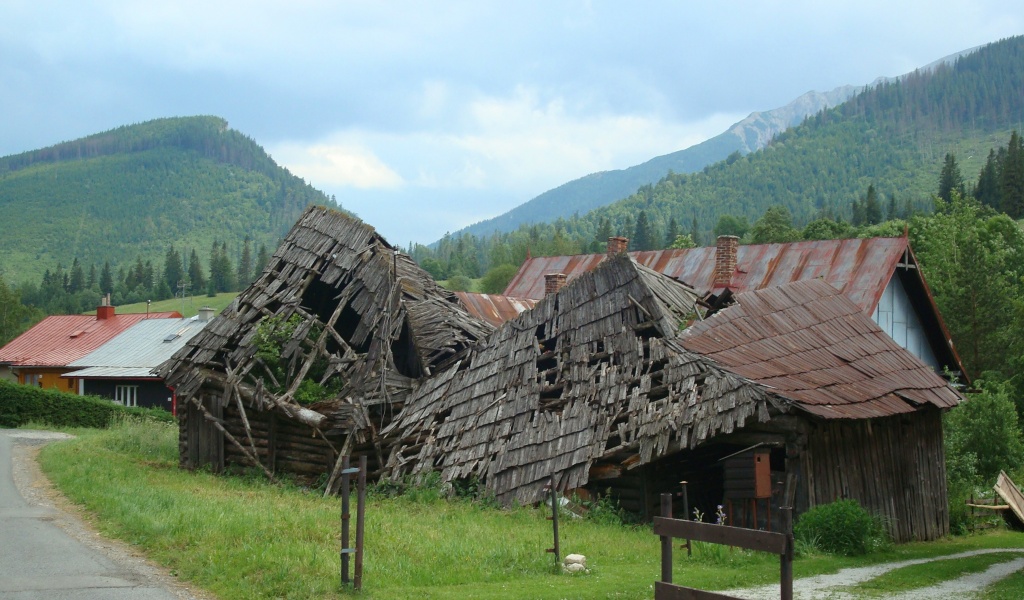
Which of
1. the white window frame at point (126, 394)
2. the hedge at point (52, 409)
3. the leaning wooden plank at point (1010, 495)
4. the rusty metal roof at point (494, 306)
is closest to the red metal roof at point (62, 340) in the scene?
the white window frame at point (126, 394)

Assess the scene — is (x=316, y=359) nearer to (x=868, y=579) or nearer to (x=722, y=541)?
(x=868, y=579)

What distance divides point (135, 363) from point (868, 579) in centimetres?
4988

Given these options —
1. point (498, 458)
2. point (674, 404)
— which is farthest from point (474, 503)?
point (674, 404)

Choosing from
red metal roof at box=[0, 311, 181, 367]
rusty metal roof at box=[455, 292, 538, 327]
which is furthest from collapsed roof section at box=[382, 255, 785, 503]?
red metal roof at box=[0, 311, 181, 367]

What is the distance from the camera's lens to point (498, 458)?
2114 cm

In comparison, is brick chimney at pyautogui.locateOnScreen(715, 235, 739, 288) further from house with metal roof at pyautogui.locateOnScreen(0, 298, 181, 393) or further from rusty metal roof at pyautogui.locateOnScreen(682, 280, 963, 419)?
house with metal roof at pyautogui.locateOnScreen(0, 298, 181, 393)

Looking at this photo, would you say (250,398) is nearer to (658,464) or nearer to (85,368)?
(658,464)

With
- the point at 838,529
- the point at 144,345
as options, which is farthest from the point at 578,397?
the point at 144,345

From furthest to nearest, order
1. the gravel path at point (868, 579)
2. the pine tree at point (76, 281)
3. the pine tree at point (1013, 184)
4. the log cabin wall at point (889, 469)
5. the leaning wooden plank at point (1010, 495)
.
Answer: the pine tree at point (76, 281) < the pine tree at point (1013, 184) < the leaning wooden plank at point (1010, 495) < the log cabin wall at point (889, 469) < the gravel path at point (868, 579)

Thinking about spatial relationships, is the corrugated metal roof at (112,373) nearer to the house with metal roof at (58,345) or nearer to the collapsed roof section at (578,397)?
the house with metal roof at (58,345)

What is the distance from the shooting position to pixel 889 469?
19.8 m

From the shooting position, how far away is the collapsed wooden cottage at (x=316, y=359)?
2528cm

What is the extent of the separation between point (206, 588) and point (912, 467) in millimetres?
14999

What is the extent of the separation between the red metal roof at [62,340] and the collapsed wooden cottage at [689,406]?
4570 centimetres
